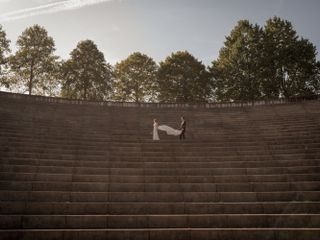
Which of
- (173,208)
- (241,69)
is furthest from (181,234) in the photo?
(241,69)

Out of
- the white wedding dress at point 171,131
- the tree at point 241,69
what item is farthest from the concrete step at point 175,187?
the tree at point 241,69

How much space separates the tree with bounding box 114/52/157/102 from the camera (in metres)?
39.5

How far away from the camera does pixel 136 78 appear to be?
40.0 meters

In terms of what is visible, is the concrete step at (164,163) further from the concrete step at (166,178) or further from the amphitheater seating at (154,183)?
the concrete step at (166,178)

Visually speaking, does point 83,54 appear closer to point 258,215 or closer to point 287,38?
point 287,38

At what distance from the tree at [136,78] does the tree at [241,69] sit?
7775 mm

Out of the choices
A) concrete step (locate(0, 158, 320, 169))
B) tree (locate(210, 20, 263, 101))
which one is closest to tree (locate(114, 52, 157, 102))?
tree (locate(210, 20, 263, 101))

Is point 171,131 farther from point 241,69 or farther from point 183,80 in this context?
point 183,80

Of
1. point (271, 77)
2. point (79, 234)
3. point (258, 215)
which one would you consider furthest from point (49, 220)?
point (271, 77)

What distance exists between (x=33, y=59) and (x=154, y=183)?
28.8m

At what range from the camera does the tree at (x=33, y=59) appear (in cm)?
3338

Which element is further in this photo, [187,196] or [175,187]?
[175,187]

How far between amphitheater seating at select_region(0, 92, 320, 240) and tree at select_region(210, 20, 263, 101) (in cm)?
1812

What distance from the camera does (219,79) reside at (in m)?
37.4
